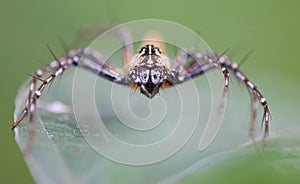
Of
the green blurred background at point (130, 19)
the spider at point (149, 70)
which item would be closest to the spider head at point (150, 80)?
the spider at point (149, 70)

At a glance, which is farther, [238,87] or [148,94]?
[238,87]

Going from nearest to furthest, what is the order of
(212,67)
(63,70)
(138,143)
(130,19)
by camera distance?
(138,143) < (63,70) < (212,67) < (130,19)

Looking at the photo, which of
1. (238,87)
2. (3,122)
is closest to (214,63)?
(238,87)

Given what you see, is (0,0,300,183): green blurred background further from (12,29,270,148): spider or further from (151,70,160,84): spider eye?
(151,70,160,84): spider eye

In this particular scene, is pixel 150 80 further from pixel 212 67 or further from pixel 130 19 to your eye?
pixel 130 19

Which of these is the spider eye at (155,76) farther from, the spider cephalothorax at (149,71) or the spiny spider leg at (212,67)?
the spiny spider leg at (212,67)

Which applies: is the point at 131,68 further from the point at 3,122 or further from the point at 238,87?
the point at 3,122

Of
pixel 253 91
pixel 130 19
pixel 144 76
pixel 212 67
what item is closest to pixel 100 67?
pixel 144 76

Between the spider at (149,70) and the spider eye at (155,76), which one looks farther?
the spider eye at (155,76)
